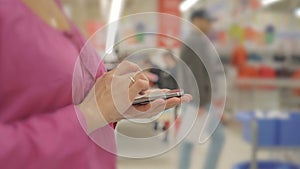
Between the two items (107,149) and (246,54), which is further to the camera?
(246,54)

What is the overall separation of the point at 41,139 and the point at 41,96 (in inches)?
2.5

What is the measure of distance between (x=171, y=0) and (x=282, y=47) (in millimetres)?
3717

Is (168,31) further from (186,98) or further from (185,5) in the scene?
(185,5)

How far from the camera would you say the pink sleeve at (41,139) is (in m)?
0.41

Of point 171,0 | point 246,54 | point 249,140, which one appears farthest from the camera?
point 246,54

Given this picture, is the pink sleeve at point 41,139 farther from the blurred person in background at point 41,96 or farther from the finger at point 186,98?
the finger at point 186,98

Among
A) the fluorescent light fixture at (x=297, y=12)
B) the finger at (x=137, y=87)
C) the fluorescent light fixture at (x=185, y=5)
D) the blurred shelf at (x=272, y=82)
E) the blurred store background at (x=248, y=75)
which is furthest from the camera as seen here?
the fluorescent light fixture at (x=297, y=12)

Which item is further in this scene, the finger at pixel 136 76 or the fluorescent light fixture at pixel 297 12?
the fluorescent light fixture at pixel 297 12

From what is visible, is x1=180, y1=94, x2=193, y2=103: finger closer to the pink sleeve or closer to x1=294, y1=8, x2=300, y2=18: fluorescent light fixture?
the pink sleeve

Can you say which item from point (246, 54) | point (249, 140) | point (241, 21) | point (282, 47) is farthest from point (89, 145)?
point (241, 21)

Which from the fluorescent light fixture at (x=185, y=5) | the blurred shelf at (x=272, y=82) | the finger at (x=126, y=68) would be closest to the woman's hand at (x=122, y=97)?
the finger at (x=126, y=68)

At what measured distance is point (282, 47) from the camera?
5.98 m

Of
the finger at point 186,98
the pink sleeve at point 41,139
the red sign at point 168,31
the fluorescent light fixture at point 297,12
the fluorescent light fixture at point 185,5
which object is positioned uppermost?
the fluorescent light fixture at point 297,12

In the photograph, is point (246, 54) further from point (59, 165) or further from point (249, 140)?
point (59, 165)
